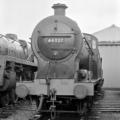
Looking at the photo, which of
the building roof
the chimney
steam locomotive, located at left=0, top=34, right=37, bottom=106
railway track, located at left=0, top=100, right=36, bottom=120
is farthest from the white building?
the chimney

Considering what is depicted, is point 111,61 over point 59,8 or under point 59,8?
under

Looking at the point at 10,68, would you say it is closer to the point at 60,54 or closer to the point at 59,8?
the point at 60,54

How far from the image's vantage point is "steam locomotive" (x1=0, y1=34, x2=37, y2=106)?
1188cm

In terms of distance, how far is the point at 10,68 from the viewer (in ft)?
41.6

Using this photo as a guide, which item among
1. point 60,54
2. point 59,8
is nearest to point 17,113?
point 60,54

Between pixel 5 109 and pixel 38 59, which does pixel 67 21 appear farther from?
pixel 5 109

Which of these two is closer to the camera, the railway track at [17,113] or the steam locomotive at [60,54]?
the steam locomotive at [60,54]

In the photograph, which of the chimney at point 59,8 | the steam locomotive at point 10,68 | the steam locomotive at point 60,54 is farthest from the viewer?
the steam locomotive at point 10,68

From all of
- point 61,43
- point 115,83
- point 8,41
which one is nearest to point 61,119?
point 61,43

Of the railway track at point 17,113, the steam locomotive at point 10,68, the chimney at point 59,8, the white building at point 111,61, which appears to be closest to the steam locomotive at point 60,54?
the chimney at point 59,8

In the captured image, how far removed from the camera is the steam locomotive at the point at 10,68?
39.0 ft

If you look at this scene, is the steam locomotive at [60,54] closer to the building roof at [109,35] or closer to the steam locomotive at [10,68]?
the steam locomotive at [10,68]

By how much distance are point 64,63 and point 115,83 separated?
1378 centimetres

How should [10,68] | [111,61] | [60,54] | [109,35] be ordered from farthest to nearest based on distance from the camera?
1. [109,35]
2. [111,61]
3. [10,68]
4. [60,54]
